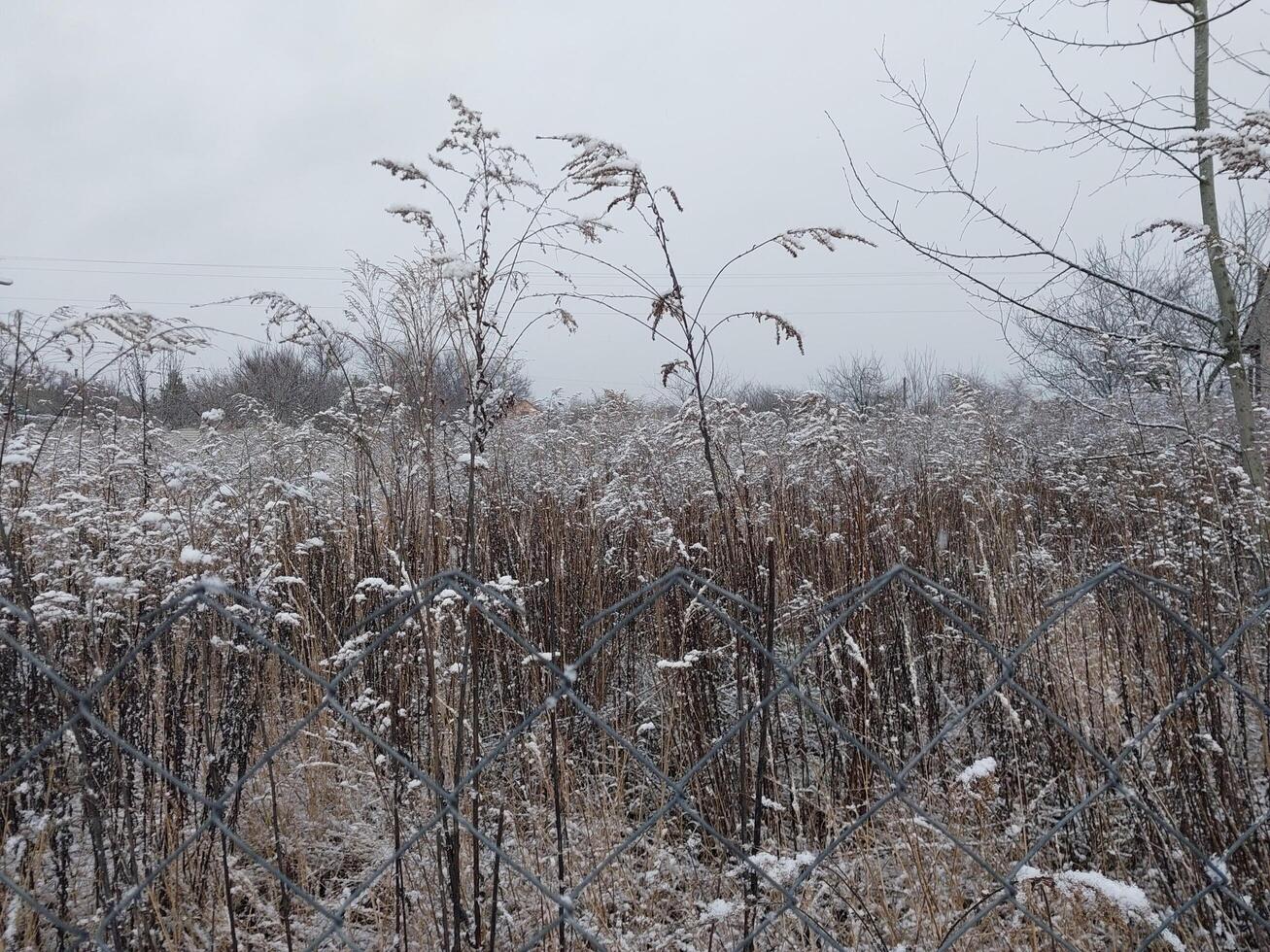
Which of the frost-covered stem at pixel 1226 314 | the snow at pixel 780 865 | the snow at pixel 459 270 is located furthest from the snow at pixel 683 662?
the frost-covered stem at pixel 1226 314

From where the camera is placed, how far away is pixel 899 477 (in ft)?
24.1

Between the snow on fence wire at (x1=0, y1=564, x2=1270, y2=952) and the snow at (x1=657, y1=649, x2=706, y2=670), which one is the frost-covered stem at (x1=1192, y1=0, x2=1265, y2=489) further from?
the snow at (x1=657, y1=649, x2=706, y2=670)

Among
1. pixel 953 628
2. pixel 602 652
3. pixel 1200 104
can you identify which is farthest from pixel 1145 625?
pixel 1200 104

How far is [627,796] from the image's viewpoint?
9.34ft

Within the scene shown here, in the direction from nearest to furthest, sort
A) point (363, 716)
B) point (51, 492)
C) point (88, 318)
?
point (88, 318), point (363, 716), point (51, 492)

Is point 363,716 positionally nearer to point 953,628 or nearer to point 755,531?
point 755,531

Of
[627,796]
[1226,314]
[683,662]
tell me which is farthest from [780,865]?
[1226,314]

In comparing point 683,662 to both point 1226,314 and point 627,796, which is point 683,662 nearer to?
point 627,796

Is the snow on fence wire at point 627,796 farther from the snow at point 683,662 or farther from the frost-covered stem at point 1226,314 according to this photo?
the frost-covered stem at point 1226,314

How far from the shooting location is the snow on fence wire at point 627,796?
1.75m

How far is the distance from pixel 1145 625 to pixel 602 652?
2.01 m

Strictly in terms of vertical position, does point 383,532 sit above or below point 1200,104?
below

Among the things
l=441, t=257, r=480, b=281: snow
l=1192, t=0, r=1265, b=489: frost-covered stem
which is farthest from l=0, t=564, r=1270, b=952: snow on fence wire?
l=1192, t=0, r=1265, b=489: frost-covered stem

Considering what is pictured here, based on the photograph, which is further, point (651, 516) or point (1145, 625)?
point (651, 516)
